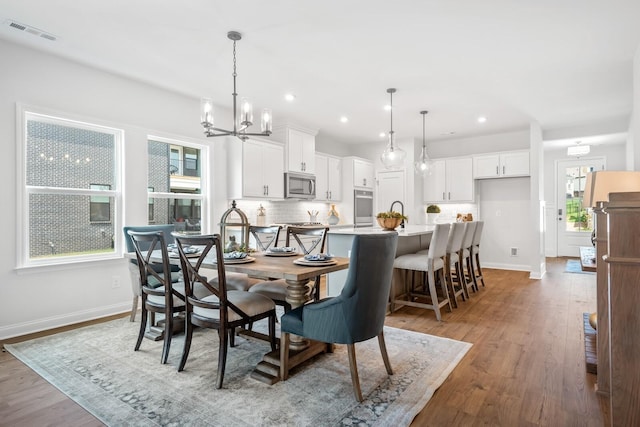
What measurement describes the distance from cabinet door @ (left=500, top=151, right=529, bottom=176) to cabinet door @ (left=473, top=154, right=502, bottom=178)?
83 millimetres

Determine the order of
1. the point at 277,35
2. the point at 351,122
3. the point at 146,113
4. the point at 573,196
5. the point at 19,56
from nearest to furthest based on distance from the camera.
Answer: the point at 277,35 < the point at 19,56 < the point at 146,113 < the point at 351,122 < the point at 573,196

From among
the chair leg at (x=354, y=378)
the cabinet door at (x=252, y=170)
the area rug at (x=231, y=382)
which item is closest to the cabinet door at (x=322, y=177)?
the cabinet door at (x=252, y=170)

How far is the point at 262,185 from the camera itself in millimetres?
5363

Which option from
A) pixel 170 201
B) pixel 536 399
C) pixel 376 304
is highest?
pixel 170 201

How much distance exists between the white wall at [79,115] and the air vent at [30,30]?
1.29 feet

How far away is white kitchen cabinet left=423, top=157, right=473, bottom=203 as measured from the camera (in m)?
6.88

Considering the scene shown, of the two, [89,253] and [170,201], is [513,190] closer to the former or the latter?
[170,201]

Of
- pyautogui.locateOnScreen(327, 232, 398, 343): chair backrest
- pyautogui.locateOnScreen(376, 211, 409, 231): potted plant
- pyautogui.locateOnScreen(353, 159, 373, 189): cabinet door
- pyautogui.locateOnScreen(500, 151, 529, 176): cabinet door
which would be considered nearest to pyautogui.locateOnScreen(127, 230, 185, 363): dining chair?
pyautogui.locateOnScreen(327, 232, 398, 343): chair backrest

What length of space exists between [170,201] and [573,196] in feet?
27.4

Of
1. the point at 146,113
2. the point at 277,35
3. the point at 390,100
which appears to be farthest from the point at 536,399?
the point at 146,113

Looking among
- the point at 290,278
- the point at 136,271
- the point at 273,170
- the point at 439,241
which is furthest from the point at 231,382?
the point at 273,170

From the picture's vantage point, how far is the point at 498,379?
2.39 metres

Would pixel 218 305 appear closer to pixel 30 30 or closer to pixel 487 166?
pixel 30 30

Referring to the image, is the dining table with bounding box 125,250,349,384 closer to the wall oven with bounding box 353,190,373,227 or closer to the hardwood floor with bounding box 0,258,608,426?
the hardwood floor with bounding box 0,258,608,426
